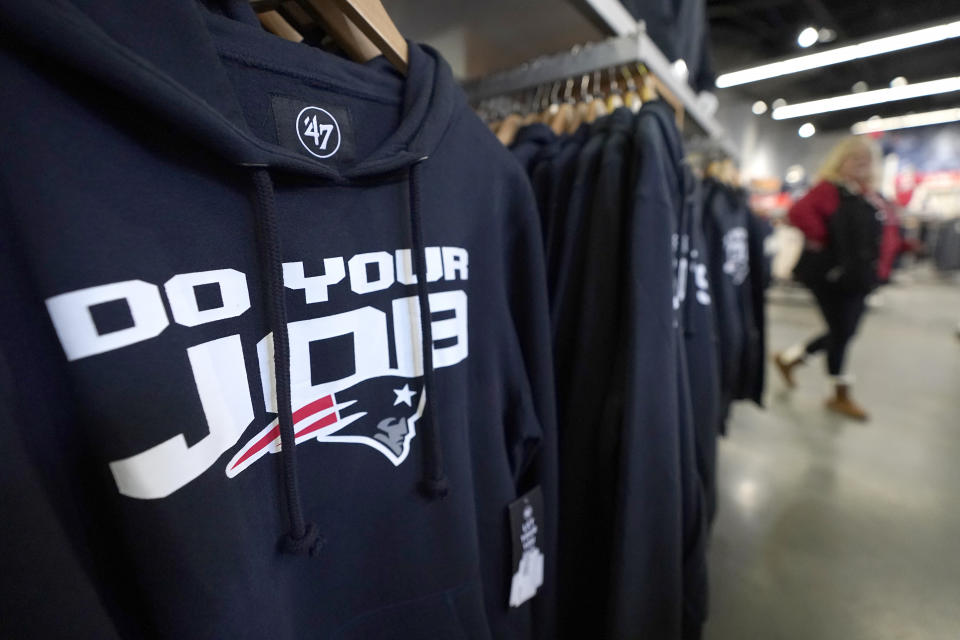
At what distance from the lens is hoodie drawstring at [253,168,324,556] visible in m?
0.34

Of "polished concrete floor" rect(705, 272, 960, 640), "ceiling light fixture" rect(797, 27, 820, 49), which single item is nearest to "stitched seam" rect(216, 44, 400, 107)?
"polished concrete floor" rect(705, 272, 960, 640)

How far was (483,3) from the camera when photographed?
2.52ft

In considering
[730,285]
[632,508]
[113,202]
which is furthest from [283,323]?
[730,285]

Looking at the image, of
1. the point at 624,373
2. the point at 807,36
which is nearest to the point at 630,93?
the point at 624,373

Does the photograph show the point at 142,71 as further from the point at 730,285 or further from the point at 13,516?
the point at 730,285

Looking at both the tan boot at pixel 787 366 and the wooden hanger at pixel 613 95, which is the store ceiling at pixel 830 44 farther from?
the wooden hanger at pixel 613 95

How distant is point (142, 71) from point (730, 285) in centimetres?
140

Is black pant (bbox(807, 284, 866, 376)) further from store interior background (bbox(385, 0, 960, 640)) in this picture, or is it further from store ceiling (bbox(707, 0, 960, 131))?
store ceiling (bbox(707, 0, 960, 131))

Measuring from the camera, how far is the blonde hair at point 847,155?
2.10 meters

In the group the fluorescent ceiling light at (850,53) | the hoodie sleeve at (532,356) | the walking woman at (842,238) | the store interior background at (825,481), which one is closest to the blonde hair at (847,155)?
the walking woman at (842,238)

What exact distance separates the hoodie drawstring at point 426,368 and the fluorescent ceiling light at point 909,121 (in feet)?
42.1

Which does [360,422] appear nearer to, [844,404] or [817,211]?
[817,211]

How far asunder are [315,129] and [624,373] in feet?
1.75

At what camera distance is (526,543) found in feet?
1.93
